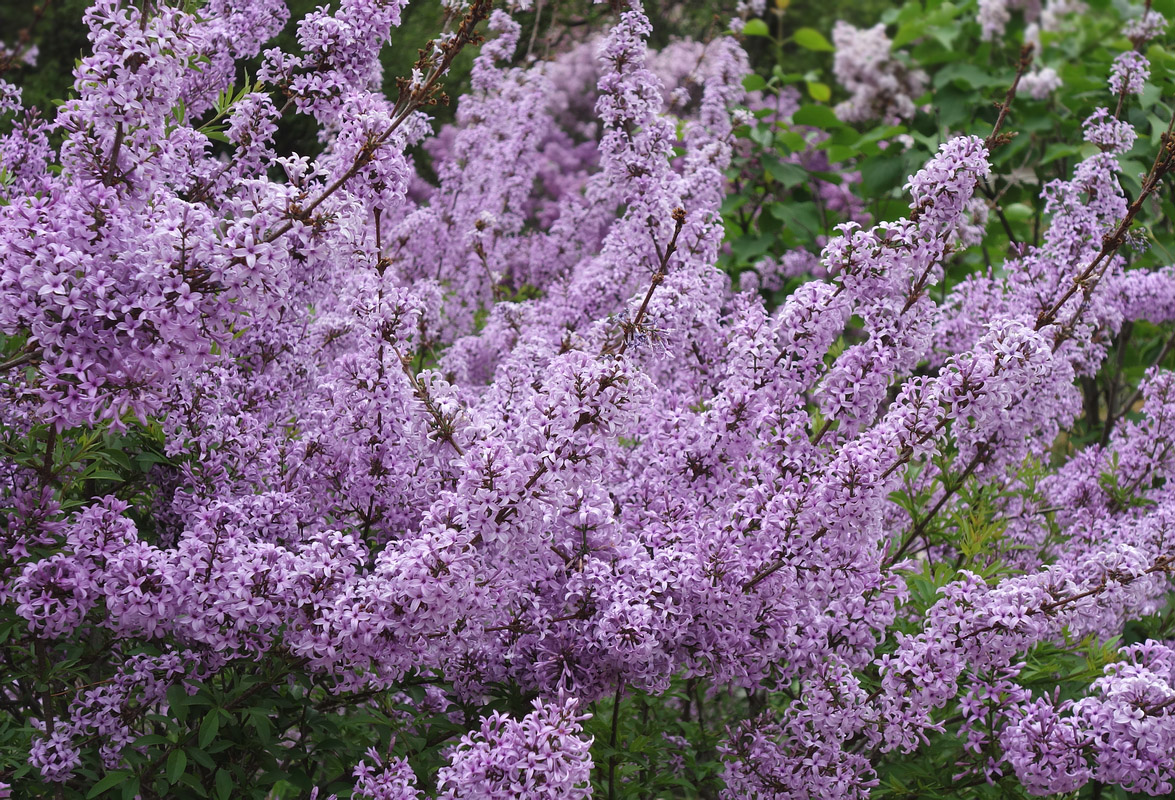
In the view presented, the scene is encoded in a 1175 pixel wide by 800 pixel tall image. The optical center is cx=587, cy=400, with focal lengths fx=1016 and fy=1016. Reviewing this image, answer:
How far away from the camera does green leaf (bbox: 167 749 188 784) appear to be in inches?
109

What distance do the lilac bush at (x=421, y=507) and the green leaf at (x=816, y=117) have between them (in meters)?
4.82

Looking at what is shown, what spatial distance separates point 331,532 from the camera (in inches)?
115

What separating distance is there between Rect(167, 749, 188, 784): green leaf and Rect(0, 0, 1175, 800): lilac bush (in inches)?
0.6

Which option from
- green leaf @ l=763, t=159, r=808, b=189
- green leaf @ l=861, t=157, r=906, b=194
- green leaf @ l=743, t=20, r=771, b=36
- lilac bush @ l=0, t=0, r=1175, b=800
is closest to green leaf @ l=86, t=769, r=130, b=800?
lilac bush @ l=0, t=0, r=1175, b=800

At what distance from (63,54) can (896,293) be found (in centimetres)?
1393

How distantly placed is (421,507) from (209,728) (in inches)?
37.6

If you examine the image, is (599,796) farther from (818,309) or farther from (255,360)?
(255,360)

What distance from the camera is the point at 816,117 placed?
848cm

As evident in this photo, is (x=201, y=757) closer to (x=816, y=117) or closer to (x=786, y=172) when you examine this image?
(x=786, y=172)

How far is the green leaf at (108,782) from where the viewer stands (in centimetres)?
282

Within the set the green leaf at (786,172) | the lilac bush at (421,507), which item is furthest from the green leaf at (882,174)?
the lilac bush at (421,507)

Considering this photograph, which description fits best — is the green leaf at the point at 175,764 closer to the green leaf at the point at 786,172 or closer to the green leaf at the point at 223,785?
the green leaf at the point at 223,785

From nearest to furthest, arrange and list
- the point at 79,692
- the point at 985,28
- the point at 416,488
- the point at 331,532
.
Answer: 1. the point at 331,532
2. the point at 79,692
3. the point at 416,488
4. the point at 985,28

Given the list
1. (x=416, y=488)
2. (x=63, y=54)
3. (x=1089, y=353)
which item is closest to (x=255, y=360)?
(x=416, y=488)
